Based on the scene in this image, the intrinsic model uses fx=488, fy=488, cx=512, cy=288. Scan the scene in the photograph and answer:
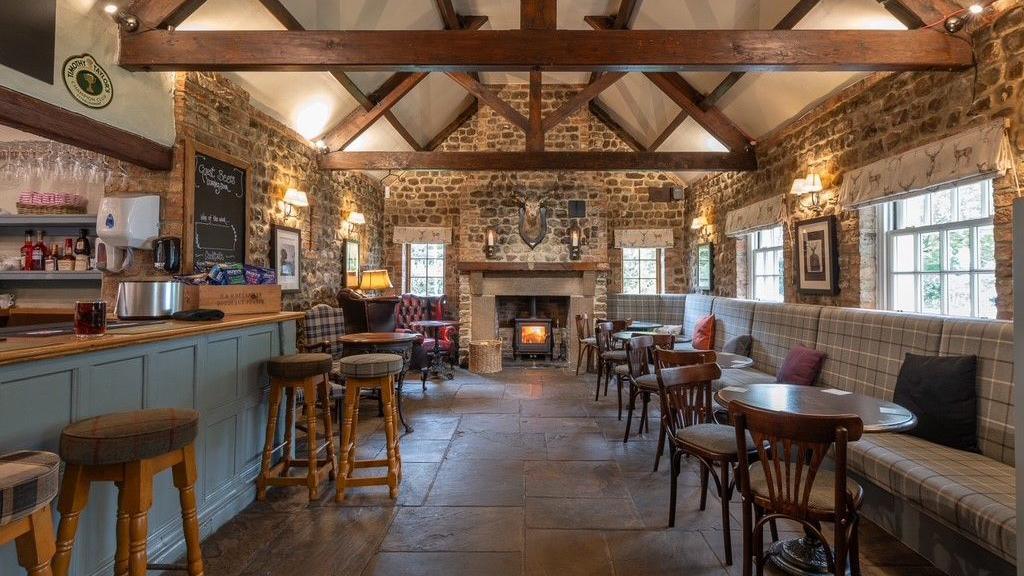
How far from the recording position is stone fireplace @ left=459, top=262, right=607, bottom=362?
24.3 ft

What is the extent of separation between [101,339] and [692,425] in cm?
268

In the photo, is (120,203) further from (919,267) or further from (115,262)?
(919,267)

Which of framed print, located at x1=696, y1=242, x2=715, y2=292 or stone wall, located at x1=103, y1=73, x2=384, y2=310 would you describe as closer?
stone wall, located at x1=103, y1=73, x2=384, y2=310

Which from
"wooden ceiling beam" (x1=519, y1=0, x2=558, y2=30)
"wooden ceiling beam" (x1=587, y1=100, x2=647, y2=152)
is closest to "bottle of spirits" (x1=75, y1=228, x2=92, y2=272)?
"wooden ceiling beam" (x1=519, y1=0, x2=558, y2=30)

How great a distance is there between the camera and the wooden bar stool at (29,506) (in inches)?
44.1

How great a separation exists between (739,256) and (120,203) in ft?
20.5

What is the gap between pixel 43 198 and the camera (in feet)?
11.2

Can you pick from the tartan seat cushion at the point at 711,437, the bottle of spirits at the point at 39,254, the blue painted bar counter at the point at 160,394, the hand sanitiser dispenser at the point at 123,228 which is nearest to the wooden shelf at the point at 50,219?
the bottle of spirits at the point at 39,254

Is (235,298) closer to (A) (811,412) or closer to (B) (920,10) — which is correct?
(A) (811,412)

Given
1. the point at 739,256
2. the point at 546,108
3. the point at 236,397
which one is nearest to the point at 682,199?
the point at 739,256

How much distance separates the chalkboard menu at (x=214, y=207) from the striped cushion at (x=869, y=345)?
4715 mm

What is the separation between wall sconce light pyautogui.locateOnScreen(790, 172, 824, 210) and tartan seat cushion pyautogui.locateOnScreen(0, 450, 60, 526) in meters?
5.11

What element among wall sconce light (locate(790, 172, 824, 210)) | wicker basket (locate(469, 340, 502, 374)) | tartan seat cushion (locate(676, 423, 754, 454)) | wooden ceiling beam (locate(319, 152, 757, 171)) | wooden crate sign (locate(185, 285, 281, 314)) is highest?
wooden ceiling beam (locate(319, 152, 757, 171))

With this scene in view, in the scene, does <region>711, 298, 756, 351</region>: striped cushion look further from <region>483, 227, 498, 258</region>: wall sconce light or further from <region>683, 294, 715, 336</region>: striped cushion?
<region>483, 227, 498, 258</region>: wall sconce light
